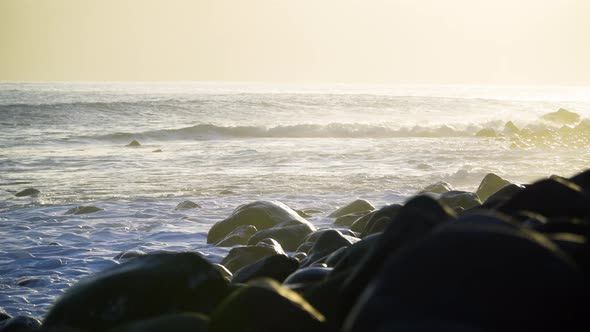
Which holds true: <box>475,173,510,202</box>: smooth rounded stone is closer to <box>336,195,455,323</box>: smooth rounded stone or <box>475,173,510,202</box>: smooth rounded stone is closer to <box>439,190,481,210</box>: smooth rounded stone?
<box>439,190,481,210</box>: smooth rounded stone

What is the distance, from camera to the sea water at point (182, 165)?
845cm

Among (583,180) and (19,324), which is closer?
(583,180)

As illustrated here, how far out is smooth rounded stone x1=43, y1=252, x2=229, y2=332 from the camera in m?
3.13

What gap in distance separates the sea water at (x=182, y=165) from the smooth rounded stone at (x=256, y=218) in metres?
0.22

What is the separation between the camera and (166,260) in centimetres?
340

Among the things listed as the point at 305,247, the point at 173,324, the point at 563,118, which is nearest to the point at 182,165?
the point at 305,247

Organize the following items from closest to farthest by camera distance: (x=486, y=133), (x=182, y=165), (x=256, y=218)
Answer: (x=256, y=218)
(x=182, y=165)
(x=486, y=133)

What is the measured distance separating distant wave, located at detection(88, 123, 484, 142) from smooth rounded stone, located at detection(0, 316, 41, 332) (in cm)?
2196

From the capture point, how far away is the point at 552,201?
3.14 m

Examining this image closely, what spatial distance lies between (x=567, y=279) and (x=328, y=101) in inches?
1683

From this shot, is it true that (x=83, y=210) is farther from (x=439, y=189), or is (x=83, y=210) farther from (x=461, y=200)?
(x=461, y=200)

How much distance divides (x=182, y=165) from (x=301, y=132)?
41.5 feet

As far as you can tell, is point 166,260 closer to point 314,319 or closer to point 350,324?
point 314,319

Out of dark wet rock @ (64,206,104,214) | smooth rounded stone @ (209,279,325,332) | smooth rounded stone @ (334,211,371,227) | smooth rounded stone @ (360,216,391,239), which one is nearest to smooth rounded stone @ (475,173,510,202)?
smooth rounded stone @ (334,211,371,227)
